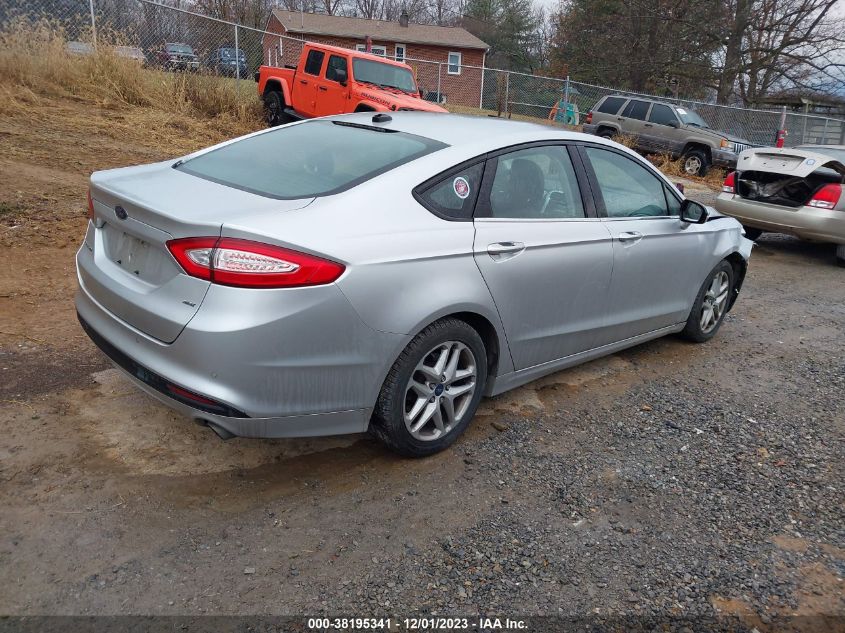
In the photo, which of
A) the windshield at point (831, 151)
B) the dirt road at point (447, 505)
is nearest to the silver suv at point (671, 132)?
the windshield at point (831, 151)

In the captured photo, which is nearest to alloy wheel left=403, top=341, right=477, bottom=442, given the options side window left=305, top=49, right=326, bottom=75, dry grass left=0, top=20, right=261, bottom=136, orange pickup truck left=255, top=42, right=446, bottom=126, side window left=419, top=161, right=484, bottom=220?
side window left=419, top=161, right=484, bottom=220

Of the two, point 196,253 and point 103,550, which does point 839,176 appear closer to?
point 196,253

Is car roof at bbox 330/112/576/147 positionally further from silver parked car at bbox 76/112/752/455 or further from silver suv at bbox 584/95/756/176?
silver suv at bbox 584/95/756/176

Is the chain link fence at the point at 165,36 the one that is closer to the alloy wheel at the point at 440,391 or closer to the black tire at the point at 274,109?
the black tire at the point at 274,109

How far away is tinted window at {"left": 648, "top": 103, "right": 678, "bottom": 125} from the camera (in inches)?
663

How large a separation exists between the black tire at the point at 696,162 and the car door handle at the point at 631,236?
45.0 ft

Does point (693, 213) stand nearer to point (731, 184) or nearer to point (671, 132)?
point (731, 184)

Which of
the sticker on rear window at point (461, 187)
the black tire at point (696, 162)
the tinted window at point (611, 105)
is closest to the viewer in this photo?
the sticker on rear window at point (461, 187)

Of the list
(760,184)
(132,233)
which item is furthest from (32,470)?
(760,184)

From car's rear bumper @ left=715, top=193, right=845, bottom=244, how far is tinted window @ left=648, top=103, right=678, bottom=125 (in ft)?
28.1

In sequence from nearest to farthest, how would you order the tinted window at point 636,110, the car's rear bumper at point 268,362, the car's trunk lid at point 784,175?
the car's rear bumper at point 268,362 < the car's trunk lid at point 784,175 < the tinted window at point 636,110

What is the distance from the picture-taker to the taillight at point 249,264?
2.57 m

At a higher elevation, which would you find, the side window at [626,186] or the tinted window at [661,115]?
the tinted window at [661,115]

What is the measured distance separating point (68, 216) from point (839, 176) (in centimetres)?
877
